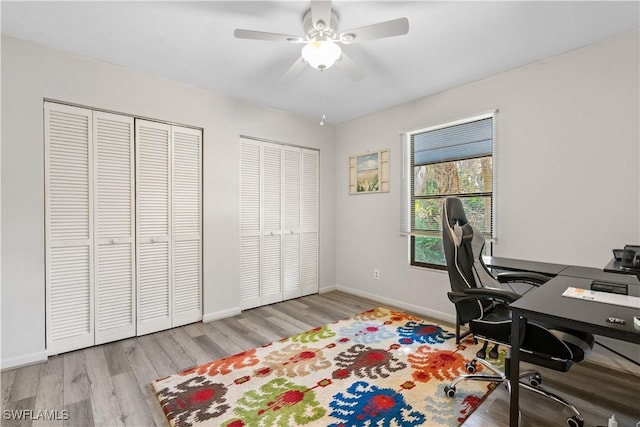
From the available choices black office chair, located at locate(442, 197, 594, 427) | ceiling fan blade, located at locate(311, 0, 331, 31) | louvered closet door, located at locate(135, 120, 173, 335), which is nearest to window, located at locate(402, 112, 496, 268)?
black office chair, located at locate(442, 197, 594, 427)

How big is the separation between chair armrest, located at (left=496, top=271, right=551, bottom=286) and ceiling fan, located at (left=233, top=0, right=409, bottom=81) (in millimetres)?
1810

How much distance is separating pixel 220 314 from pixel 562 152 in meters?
3.73

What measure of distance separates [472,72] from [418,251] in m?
2.01

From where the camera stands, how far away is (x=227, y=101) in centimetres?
343

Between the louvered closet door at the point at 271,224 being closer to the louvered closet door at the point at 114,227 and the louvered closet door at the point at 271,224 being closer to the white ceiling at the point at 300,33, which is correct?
the white ceiling at the point at 300,33

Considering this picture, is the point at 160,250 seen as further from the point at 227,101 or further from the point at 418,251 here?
the point at 418,251

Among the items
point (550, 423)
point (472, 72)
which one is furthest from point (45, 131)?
point (550, 423)

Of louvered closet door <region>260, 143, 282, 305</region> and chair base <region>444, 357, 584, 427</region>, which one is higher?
louvered closet door <region>260, 143, 282, 305</region>

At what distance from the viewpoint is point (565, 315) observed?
1.25 m

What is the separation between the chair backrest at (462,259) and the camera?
185cm

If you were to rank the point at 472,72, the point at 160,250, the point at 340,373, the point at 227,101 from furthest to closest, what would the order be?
the point at 227,101, the point at 160,250, the point at 472,72, the point at 340,373

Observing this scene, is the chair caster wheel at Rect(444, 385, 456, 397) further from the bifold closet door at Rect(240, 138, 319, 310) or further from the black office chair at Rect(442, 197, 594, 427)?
the bifold closet door at Rect(240, 138, 319, 310)

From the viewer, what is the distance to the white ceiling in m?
1.91

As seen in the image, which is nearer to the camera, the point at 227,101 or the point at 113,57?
the point at 113,57
